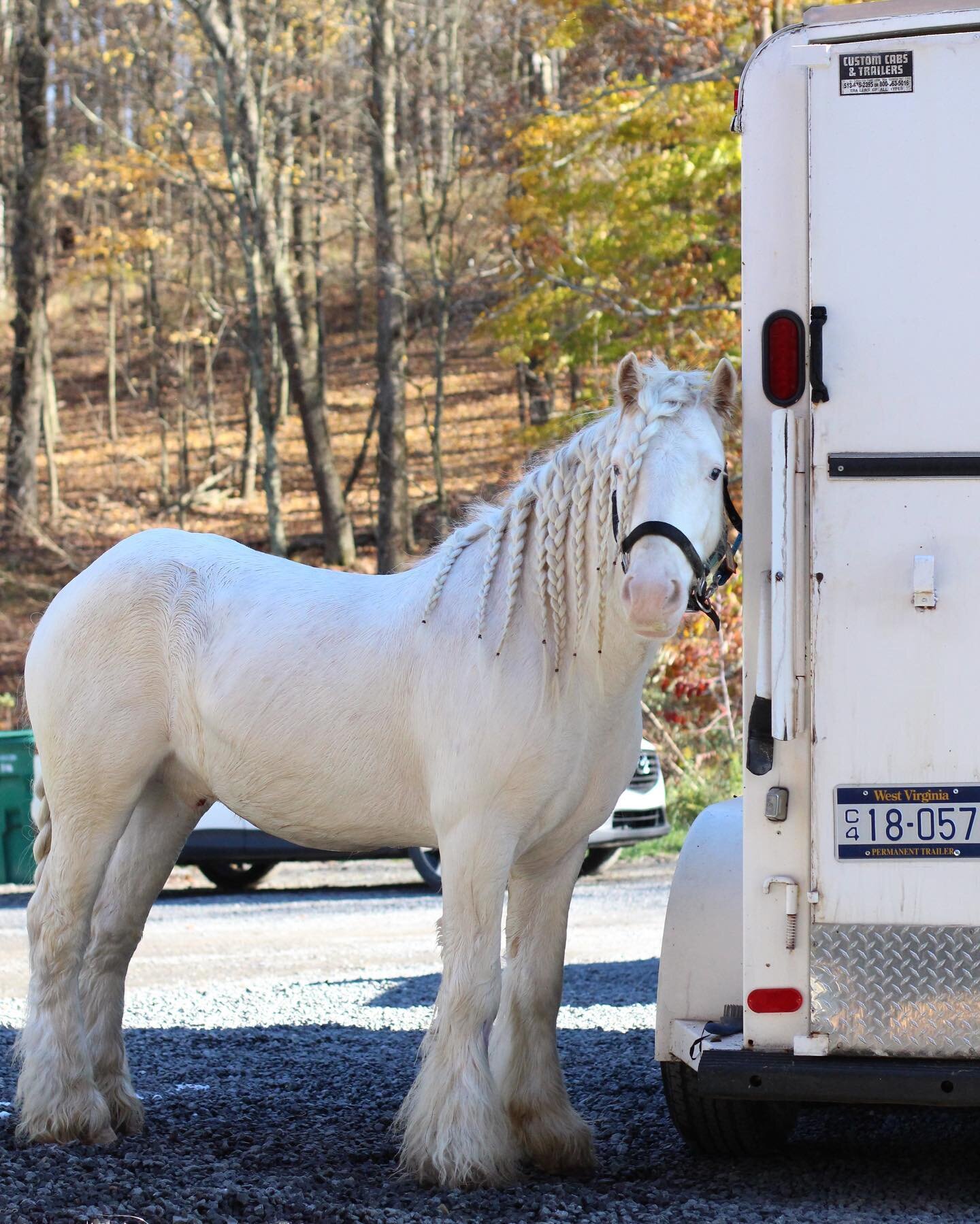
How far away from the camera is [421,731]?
4.05 meters

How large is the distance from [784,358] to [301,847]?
7.80 m

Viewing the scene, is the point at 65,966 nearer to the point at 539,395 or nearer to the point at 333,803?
the point at 333,803

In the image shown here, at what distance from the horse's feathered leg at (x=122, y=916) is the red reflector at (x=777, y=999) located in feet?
6.83

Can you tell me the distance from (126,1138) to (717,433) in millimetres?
2688

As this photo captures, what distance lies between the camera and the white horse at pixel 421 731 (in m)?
3.81

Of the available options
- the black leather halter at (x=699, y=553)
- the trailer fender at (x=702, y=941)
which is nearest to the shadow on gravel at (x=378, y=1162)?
the trailer fender at (x=702, y=941)

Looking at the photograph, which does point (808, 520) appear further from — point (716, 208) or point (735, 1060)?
point (716, 208)

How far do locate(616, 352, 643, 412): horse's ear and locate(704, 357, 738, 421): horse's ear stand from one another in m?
0.18

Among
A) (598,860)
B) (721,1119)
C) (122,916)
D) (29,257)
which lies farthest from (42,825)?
(29,257)

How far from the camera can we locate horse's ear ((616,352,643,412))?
3746mm

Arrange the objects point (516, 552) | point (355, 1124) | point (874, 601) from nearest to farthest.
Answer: point (874, 601) < point (516, 552) < point (355, 1124)

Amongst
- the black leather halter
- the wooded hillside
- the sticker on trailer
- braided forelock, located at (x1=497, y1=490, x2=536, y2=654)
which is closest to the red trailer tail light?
the black leather halter

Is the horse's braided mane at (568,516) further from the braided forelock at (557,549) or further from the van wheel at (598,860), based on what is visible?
the van wheel at (598,860)

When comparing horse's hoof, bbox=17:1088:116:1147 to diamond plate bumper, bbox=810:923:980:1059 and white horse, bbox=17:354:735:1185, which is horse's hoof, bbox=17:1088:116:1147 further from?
diamond plate bumper, bbox=810:923:980:1059
